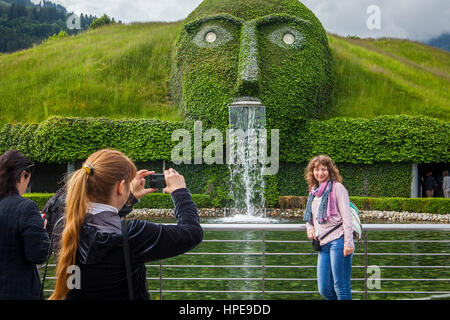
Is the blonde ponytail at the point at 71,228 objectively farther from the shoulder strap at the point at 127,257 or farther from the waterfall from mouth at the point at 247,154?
the waterfall from mouth at the point at 247,154

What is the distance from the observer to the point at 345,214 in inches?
176

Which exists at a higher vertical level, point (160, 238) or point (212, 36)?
point (212, 36)

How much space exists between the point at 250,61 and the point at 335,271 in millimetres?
18355

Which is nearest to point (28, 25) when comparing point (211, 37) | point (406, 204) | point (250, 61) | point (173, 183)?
point (211, 37)

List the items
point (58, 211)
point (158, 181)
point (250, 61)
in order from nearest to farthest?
1. point (158, 181)
2. point (58, 211)
3. point (250, 61)

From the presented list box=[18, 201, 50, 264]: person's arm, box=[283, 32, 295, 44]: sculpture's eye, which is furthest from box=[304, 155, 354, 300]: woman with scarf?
box=[283, 32, 295, 44]: sculpture's eye

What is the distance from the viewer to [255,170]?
21750 mm

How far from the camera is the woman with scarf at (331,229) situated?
174 inches

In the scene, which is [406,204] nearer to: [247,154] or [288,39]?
[247,154]

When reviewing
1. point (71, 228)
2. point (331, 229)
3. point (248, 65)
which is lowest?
point (331, 229)

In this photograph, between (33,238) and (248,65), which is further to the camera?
(248,65)

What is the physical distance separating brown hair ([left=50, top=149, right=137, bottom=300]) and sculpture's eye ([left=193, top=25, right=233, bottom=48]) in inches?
844

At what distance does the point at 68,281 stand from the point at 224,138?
19.7 m
